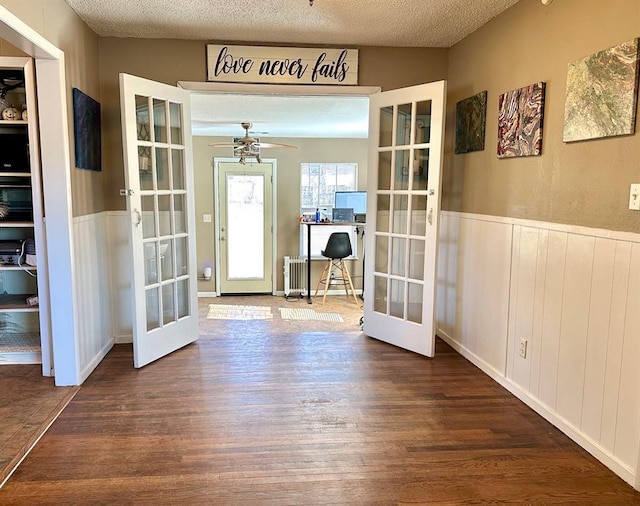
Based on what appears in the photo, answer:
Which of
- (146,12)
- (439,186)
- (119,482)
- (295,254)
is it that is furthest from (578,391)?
(295,254)

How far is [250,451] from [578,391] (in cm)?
165

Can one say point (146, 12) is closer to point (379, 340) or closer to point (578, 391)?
point (379, 340)

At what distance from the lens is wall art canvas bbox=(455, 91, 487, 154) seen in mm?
3320

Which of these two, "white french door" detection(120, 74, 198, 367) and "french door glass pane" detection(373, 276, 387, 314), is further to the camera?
"french door glass pane" detection(373, 276, 387, 314)

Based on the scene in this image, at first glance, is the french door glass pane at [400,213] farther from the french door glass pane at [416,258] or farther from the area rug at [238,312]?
the area rug at [238,312]

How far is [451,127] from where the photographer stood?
3820 millimetres

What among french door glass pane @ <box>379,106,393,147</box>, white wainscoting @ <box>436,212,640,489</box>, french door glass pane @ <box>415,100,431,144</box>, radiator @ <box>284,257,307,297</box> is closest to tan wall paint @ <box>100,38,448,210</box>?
french door glass pane @ <box>379,106,393,147</box>

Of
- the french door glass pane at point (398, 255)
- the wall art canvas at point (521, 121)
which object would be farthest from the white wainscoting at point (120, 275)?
the wall art canvas at point (521, 121)

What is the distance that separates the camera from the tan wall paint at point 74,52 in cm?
249

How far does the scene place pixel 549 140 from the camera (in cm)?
260

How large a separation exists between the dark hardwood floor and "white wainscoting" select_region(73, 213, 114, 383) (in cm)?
16

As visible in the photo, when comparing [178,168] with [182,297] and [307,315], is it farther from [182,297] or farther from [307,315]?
[307,315]

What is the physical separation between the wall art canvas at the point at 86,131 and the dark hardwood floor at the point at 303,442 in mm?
1447

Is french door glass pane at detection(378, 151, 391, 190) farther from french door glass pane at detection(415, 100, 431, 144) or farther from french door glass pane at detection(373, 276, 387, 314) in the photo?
french door glass pane at detection(373, 276, 387, 314)
